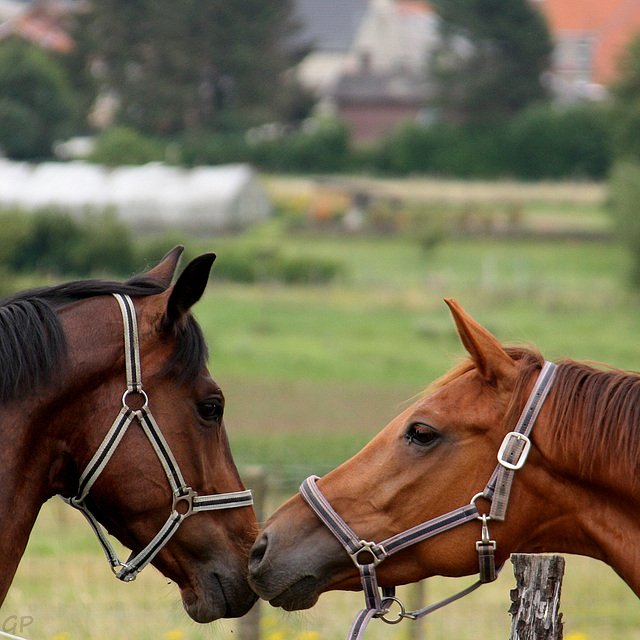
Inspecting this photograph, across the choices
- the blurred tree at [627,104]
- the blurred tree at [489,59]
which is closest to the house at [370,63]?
the blurred tree at [489,59]

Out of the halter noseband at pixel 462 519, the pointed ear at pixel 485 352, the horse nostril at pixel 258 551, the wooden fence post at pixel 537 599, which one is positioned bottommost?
the wooden fence post at pixel 537 599

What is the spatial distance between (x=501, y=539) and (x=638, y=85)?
136 ft

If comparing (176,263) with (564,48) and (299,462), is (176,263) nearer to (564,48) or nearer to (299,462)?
(299,462)

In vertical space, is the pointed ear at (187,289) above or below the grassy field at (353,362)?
above

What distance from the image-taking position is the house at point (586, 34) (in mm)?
69312

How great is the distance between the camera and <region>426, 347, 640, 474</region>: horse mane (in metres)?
2.70

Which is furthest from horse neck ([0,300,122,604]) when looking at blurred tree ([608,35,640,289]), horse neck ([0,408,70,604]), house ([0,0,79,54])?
house ([0,0,79,54])

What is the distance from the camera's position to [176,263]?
127 inches

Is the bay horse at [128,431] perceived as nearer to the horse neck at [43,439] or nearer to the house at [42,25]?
the horse neck at [43,439]

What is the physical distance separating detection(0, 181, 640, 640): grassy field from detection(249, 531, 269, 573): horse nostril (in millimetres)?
272

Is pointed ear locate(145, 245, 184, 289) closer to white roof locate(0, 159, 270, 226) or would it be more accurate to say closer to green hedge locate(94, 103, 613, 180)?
white roof locate(0, 159, 270, 226)

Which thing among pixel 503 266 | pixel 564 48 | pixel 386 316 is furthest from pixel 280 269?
pixel 564 48

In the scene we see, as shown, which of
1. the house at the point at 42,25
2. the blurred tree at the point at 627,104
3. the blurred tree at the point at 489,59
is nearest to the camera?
the blurred tree at the point at 627,104

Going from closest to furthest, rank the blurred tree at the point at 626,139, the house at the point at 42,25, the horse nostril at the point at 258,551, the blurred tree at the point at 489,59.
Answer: the horse nostril at the point at 258,551 < the blurred tree at the point at 626,139 < the blurred tree at the point at 489,59 < the house at the point at 42,25
